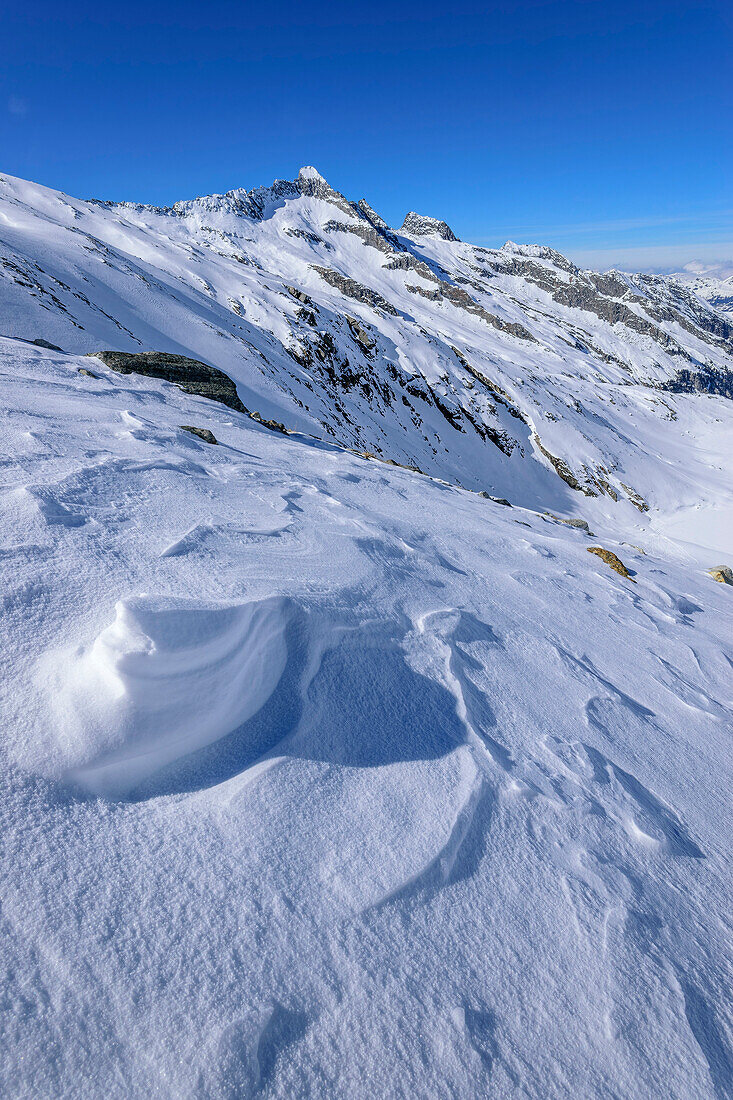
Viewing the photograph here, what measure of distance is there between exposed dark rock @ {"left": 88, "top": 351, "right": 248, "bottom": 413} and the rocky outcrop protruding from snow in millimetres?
142444

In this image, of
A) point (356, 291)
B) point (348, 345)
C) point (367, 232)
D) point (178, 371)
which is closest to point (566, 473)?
point (348, 345)

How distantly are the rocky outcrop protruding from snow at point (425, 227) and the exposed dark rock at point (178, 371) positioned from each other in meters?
142

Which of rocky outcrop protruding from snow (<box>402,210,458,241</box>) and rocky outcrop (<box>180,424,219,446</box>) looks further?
rocky outcrop protruding from snow (<box>402,210,458,241</box>)

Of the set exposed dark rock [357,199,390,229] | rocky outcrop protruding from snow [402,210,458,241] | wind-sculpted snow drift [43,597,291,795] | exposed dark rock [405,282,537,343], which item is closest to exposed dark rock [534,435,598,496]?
wind-sculpted snow drift [43,597,291,795]

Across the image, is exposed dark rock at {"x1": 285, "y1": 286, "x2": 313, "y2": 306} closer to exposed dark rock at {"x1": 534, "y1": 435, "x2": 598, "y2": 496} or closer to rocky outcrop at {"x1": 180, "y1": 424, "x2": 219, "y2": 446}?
exposed dark rock at {"x1": 534, "y1": 435, "x2": 598, "y2": 496}

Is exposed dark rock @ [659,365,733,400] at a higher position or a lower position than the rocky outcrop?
higher

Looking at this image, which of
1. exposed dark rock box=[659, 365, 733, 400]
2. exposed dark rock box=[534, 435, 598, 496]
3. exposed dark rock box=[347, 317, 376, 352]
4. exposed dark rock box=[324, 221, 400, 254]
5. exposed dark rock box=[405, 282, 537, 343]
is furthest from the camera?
exposed dark rock box=[659, 365, 733, 400]

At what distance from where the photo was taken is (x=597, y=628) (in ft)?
17.6

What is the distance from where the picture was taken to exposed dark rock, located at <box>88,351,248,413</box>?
1159cm

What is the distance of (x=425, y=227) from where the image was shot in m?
134

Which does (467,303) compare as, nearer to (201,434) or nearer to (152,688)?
(201,434)

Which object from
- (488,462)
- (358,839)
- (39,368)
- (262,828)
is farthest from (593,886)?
(488,462)

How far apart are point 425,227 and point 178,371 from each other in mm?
148837

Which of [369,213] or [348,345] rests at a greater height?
[369,213]
